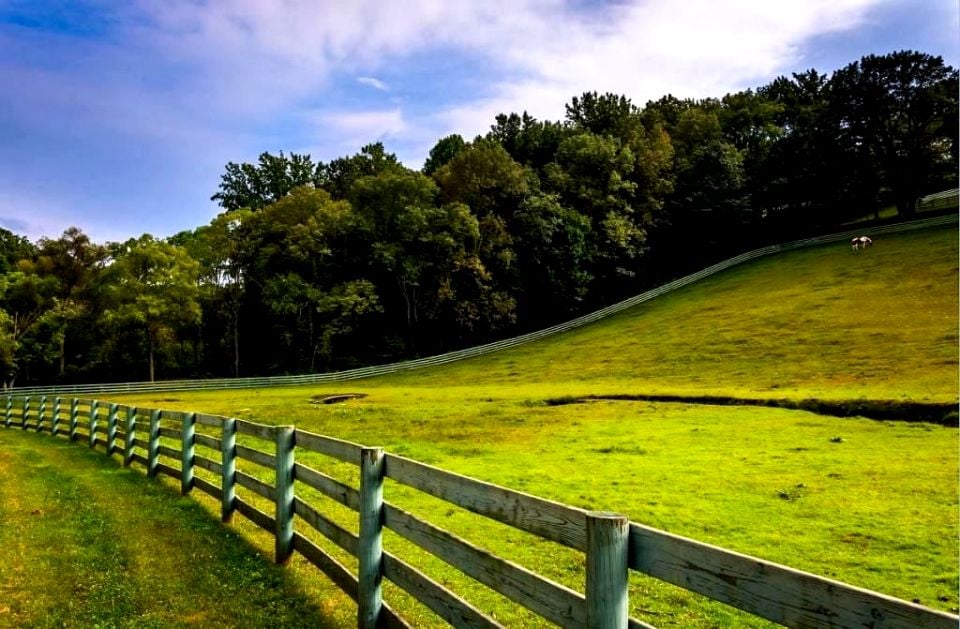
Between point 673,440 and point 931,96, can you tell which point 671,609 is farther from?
point 931,96

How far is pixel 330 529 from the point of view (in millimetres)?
5984

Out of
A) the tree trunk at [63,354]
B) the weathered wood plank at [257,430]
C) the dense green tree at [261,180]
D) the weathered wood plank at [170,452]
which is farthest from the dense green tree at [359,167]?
the weathered wood plank at [257,430]

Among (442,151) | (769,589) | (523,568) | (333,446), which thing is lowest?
(523,568)

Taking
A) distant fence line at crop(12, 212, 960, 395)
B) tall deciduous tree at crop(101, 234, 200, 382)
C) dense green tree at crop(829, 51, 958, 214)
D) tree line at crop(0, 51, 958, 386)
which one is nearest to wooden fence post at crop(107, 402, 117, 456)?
distant fence line at crop(12, 212, 960, 395)

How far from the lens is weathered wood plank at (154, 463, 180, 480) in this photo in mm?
10712

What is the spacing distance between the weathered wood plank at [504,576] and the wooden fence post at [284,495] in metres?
2.44

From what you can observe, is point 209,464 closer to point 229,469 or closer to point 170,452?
point 229,469

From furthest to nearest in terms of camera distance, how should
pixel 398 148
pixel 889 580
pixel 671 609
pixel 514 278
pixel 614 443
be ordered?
pixel 398 148 → pixel 514 278 → pixel 614 443 → pixel 889 580 → pixel 671 609

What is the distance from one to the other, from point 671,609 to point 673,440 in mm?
10332

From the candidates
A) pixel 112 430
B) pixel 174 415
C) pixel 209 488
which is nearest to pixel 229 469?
pixel 209 488

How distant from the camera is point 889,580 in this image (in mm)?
6867

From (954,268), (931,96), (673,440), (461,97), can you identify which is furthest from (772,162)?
(673,440)

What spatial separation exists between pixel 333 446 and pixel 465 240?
47.0m

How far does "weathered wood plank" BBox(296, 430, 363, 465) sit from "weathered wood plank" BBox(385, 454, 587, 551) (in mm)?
781
